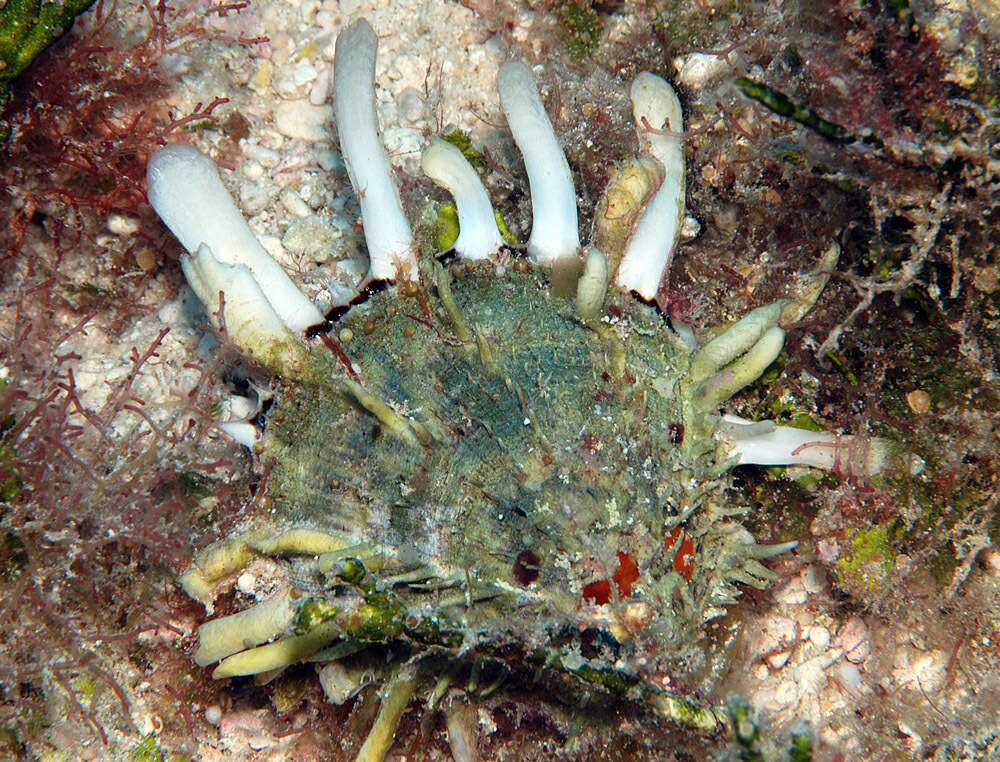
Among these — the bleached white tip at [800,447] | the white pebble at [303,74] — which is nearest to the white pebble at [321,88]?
the white pebble at [303,74]

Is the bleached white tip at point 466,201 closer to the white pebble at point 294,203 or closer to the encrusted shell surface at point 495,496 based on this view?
the encrusted shell surface at point 495,496

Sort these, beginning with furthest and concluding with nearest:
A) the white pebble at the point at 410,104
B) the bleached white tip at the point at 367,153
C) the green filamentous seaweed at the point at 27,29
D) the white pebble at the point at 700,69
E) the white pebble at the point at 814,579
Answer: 1. the white pebble at the point at 410,104
2. the white pebble at the point at 700,69
3. the white pebble at the point at 814,579
4. the green filamentous seaweed at the point at 27,29
5. the bleached white tip at the point at 367,153

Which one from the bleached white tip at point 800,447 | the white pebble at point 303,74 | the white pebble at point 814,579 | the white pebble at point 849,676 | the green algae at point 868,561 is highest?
the white pebble at point 303,74

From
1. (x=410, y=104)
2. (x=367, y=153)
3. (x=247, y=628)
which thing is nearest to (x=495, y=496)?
(x=247, y=628)

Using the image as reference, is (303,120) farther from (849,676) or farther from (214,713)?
(849,676)

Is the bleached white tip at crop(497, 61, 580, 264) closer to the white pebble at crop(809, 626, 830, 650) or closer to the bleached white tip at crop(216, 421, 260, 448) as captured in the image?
the bleached white tip at crop(216, 421, 260, 448)

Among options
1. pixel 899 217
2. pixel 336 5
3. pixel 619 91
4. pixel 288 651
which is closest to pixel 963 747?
pixel 899 217
